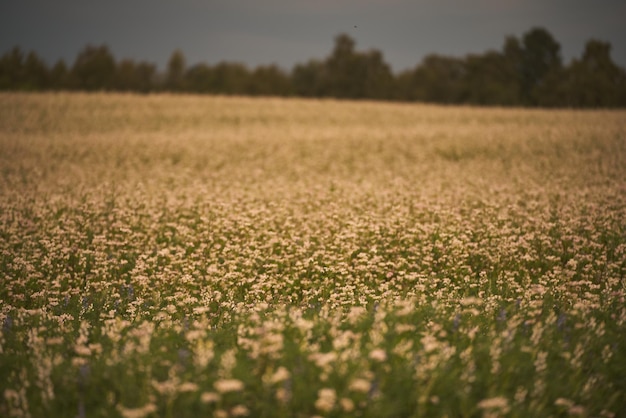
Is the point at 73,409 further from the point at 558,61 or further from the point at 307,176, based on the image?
the point at 558,61

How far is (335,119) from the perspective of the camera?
31.4 m

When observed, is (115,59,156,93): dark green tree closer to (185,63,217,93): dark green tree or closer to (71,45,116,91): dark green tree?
(71,45,116,91): dark green tree

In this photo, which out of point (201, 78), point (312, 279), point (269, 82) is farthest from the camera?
point (201, 78)

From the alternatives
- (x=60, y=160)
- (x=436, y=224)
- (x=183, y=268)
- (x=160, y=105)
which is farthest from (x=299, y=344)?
(x=160, y=105)

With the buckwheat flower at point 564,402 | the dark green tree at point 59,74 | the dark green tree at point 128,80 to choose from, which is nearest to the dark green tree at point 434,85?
the dark green tree at point 128,80

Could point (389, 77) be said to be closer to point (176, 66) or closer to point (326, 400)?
point (176, 66)

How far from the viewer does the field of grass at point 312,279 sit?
3.94 m

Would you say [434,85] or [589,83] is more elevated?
[434,85]

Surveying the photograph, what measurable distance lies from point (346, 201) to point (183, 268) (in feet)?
16.9

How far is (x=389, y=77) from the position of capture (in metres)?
68.8

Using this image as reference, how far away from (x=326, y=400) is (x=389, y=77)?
6904 centimetres

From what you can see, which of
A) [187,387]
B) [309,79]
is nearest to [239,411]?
[187,387]

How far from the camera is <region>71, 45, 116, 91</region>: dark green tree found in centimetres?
6053

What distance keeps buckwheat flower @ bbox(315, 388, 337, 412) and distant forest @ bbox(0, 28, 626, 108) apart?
2217 inches
